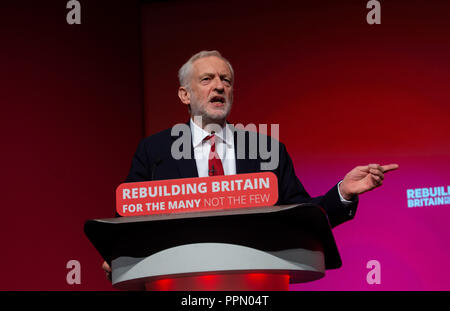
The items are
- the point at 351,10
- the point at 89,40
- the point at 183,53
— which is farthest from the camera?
the point at 183,53

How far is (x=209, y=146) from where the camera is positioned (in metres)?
2.11

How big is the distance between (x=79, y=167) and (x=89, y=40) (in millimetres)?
774

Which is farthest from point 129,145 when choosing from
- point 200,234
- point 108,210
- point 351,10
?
point 200,234

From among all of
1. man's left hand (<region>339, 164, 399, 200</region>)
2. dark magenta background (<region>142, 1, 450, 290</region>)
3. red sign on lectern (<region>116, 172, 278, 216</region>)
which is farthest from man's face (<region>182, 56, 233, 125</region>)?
dark magenta background (<region>142, 1, 450, 290</region>)

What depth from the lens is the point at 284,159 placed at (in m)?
2.16

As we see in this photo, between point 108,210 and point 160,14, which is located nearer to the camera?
point 108,210

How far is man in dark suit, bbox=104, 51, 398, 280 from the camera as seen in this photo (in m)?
2.06

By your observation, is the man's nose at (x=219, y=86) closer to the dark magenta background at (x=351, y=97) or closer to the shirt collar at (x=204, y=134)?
the shirt collar at (x=204, y=134)

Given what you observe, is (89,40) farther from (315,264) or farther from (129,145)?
(315,264)

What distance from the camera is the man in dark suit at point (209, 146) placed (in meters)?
2.06

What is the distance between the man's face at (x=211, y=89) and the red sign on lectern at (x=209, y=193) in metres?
0.80

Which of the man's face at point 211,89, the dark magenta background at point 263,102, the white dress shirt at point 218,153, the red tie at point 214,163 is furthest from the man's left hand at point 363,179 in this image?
the dark magenta background at point 263,102

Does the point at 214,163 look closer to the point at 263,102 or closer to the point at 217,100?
the point at 217,100

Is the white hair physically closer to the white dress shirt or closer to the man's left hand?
the white dress shirt
